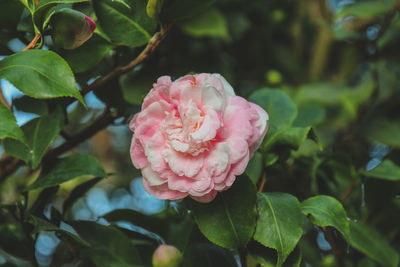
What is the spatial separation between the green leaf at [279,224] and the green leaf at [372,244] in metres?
0.25

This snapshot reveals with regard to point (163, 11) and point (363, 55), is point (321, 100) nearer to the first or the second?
point (363, 55)

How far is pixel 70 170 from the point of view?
765 millimetres

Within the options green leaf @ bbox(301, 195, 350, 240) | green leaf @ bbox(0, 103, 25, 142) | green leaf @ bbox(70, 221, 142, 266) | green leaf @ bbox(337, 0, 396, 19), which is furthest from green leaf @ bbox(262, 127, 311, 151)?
green leaf @ bbox(337, 0, 396, 19)

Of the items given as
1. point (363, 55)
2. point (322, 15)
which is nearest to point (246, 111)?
point (363, 55)

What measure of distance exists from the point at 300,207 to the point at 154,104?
0.28 metres

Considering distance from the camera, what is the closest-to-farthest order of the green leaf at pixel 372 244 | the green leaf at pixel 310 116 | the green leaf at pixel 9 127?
1. the green leaf at pixel 9 127
2. the green leaf at pixel 372 244
3. the green leaf at pixel 310 116

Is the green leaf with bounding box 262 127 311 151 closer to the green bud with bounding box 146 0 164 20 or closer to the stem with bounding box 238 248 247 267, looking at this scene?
the stem with bounding box 238 248 247 267

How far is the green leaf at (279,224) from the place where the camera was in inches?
24.5

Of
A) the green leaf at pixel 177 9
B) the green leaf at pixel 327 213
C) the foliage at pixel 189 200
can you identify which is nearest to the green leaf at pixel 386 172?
the foliage at pixel 189 200

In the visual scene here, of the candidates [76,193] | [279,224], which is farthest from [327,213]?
[76,193]

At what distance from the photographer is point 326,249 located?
48.6 inches

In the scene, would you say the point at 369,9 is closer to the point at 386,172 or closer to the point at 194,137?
the point at 386,172

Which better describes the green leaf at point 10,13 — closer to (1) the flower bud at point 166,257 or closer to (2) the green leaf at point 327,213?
(1) the flower bud at point 166,257

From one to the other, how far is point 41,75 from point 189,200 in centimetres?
30
